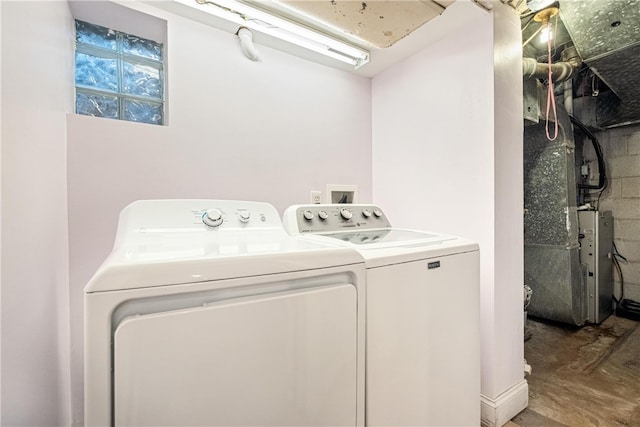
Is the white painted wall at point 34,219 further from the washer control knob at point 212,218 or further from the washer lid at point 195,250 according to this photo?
the washer control knob at point 212,218

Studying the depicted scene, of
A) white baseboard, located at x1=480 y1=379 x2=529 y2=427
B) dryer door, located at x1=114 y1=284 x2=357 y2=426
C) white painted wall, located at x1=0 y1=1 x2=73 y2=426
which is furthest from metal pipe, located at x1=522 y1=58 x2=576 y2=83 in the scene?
white painted wall, located at x1=0 y1=1 x2=73 y2=426

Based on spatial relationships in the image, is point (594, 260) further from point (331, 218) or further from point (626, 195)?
point (331, 218)

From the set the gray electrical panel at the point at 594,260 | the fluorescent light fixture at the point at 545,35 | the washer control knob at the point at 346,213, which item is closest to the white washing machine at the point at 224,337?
the washer control knob at the point at 346,213

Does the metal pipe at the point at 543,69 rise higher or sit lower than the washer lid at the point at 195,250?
higher

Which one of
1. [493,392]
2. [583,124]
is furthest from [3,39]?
[583,124]

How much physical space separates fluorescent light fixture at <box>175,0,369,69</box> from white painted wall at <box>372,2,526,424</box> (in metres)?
0.46

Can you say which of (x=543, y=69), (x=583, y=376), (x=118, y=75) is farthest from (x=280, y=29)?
(x=583, y=376)

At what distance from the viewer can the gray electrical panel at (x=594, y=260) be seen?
2.79 m

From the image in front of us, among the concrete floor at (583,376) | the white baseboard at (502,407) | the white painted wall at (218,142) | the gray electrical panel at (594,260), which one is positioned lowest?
the concrete floor at (583,376)

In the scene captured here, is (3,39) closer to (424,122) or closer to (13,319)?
(13,319)

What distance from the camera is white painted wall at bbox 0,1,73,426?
0.67 m

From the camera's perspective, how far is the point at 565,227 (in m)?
2.62

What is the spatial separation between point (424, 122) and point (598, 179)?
2.79 meters

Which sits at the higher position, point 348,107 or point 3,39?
point 348,107
